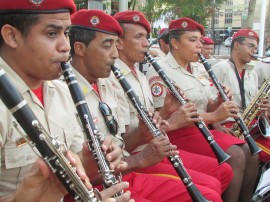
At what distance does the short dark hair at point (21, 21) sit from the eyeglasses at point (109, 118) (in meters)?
1.02

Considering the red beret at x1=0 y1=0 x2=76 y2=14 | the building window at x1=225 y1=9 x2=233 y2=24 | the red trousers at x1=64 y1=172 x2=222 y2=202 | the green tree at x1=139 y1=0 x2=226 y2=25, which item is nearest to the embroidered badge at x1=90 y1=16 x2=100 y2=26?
the red beret at x1=0 y1=0 x2=76 y2=14

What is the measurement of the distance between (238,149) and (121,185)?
7.42ft

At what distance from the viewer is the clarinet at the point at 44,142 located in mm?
1372

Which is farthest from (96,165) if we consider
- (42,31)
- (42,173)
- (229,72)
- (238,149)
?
(229,72)

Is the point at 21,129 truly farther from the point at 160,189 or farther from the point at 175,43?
the point at 175,43

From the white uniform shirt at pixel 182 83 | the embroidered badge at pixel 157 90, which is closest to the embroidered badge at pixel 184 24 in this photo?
the white uniform shirt at pixel 182 83

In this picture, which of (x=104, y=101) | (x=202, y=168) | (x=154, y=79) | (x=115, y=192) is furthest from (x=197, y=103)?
(x=115, y=192)

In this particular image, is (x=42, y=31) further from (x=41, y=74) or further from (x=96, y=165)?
(x=96, y=165)

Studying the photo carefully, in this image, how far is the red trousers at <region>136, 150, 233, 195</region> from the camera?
327cm

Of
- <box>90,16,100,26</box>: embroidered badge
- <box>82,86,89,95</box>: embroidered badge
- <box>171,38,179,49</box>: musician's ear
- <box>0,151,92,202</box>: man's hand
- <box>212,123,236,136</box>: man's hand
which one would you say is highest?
<box>90,16,100,26</box>: embroidered badge

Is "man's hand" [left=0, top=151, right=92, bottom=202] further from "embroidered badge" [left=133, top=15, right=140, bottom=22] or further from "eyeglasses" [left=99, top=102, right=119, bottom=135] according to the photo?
"embroidered badge" [left=133, top=15, right=140, bottom=22]

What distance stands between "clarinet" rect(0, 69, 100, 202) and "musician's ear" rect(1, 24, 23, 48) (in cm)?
71

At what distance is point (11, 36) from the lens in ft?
6.70

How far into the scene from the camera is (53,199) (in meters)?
1.75
